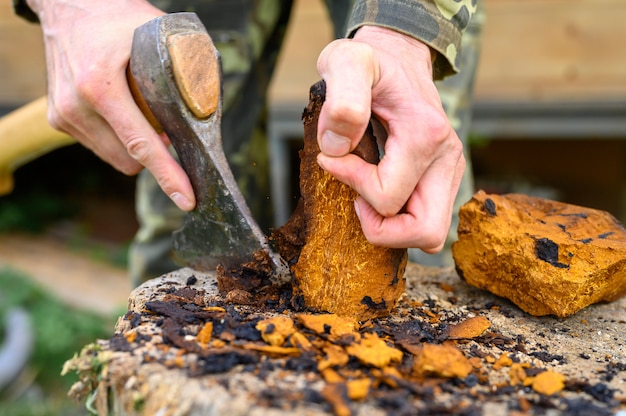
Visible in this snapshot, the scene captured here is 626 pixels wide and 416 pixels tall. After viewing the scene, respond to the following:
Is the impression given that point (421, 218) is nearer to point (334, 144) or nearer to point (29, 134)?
point (334, 144)

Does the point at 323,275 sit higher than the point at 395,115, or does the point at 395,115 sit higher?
the point at 395,115

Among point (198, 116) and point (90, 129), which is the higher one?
point (198, 116)

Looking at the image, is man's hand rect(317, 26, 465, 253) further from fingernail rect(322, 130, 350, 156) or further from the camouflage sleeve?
the camouflage sleeve

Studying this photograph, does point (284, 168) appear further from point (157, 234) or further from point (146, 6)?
point (146, 6)

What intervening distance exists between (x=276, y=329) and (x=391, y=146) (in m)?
0.46

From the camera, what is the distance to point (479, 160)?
579 cm

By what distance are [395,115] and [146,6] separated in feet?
2.92

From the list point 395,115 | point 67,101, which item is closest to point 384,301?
point 395,115

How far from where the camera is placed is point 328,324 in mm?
1375

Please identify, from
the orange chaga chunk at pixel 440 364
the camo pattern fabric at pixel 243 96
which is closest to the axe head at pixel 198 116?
the orange chaga chunk at pixel 440 364

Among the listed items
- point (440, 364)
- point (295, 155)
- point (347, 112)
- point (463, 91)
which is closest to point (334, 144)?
point (347, 112)

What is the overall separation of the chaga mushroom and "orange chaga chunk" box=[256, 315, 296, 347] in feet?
0.63

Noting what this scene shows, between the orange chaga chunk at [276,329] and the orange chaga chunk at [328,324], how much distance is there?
4cm

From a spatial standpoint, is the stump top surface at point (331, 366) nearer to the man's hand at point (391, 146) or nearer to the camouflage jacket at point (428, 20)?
the man's hand at point (391, 146)
